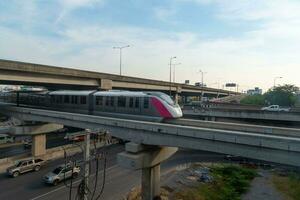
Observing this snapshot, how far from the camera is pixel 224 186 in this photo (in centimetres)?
3194

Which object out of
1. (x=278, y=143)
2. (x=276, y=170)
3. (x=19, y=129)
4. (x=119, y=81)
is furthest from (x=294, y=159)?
(x=119, y=81)

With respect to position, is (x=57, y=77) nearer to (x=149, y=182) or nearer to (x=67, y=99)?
(x=67, y=99)

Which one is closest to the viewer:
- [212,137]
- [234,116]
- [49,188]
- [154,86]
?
[212,137]

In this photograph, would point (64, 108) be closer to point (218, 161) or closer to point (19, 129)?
point (19, 129)

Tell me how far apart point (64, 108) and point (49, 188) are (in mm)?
13641

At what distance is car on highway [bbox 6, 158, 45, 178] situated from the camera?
3031 cm

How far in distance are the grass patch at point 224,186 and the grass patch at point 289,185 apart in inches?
117

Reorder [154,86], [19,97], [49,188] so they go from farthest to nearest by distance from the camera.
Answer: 1. [154,86]
2. [19,97]
3. [49,188]

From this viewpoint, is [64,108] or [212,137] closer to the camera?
[212,137]

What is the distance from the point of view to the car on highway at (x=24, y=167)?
99.5 ft

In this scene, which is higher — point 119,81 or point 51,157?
point 119,81

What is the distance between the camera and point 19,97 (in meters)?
52.0

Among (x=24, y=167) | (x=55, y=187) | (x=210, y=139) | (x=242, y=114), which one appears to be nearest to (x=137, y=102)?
(x=55, y=187)

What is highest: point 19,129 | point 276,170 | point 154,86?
point 154,86
